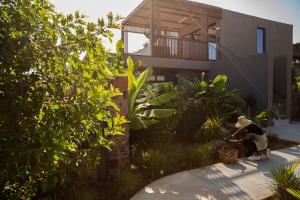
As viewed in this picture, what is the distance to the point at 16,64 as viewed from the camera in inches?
77.6

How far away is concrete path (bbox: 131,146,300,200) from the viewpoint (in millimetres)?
3793

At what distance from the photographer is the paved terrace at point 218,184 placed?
379 centimetres

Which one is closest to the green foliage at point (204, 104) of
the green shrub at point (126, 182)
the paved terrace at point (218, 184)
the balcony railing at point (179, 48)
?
the paved terrace at point (218, 184)

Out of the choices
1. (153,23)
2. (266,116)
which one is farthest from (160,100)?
(153,23)

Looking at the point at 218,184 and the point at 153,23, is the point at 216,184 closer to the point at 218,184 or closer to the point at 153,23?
the point at 218,184

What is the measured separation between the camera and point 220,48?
14367 millimetres

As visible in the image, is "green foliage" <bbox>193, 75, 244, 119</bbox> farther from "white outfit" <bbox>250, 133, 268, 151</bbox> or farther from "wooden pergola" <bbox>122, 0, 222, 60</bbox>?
"wooden pergola" <bbox>122, 0, 222, 60</bbox>

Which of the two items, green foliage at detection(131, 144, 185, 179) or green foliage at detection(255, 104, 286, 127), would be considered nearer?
green foliage at detection(131, 144, 185, 179)

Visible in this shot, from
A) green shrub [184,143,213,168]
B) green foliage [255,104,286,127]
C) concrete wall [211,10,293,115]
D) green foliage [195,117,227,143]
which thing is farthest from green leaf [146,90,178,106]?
concrete wall [211,10,293,115]

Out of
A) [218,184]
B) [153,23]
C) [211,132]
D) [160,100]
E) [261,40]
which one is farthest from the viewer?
[261,40]

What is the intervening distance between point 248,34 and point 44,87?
16.8m

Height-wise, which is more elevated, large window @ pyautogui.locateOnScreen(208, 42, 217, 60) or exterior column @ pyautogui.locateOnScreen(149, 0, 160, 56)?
exterior column @ pyautogui.locateOnScreen(149, 0, 160, 56)

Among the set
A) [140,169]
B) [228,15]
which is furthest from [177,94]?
[228,15]

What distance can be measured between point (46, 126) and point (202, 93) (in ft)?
22.3
